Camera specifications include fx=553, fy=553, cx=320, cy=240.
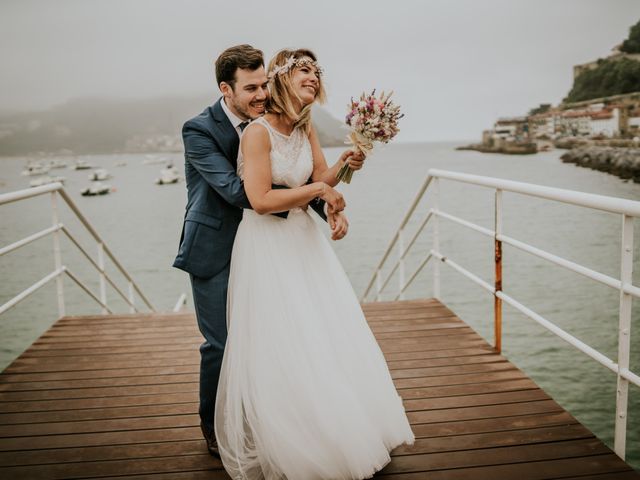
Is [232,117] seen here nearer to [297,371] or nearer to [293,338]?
[293,338]

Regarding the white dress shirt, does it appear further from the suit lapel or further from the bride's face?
the bride's face

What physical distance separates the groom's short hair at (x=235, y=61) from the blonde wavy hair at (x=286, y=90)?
7cm

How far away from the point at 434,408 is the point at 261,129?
1.57 m

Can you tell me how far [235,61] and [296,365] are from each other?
1.14 meters

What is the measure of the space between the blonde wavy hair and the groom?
0.08 meters

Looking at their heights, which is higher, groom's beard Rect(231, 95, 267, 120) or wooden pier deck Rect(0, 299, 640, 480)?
groom's beard Rect(231, 95, 267, 120)

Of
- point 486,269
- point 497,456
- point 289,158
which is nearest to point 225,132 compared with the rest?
point 289,158

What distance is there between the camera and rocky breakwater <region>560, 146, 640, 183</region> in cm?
3262

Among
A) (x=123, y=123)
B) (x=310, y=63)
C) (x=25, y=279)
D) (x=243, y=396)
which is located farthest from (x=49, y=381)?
(x=123, y=123)

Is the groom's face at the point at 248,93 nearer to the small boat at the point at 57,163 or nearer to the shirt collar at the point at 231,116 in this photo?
the shirt collar at the point at 231,116

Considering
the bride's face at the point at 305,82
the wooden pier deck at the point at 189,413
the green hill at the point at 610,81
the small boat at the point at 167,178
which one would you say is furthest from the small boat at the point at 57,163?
the bride's face at the point at 305,82

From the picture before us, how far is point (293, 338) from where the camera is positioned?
6.76 feet

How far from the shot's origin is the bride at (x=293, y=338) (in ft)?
6.41

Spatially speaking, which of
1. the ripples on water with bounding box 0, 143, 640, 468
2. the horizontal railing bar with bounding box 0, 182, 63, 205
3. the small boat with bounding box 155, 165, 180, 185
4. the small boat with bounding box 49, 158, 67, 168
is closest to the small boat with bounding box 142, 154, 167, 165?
the small boat with bounding box 49, 158, 67, 168
